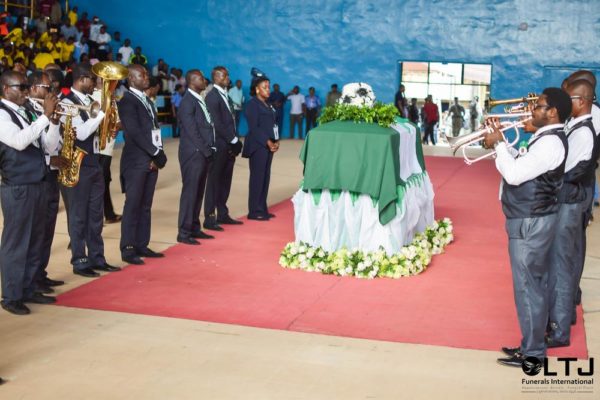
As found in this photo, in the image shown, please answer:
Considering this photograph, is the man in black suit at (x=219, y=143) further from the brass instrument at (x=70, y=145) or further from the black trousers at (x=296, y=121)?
the black trousers at (x=296, y=121)

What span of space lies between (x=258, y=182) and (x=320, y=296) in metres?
4.01

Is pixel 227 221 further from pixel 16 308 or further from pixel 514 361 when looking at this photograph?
pixel 514 361

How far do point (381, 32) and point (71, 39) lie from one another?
28.8 feet

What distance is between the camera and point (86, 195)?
8.36 meters

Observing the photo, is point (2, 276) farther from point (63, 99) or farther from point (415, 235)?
point (415, 235)

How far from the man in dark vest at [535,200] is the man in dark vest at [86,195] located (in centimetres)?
405

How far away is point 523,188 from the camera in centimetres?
591

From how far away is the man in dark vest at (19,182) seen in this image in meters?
6.78

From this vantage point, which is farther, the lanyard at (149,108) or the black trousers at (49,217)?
the lanyard at (149,108)

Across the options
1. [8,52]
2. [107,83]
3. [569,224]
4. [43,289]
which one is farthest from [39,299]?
[8,52]

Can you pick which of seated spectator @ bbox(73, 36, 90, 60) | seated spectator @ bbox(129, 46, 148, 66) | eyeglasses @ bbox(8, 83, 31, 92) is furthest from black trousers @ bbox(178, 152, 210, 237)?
seated spectator @ bbox(129, 46, 148, 66)

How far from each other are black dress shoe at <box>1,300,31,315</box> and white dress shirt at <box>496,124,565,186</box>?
13.1ft

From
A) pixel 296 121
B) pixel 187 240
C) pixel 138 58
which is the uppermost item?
pixel 138 58

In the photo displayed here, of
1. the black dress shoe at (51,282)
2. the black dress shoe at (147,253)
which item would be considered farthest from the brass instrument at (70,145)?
the black dress shoe at (147,253)
